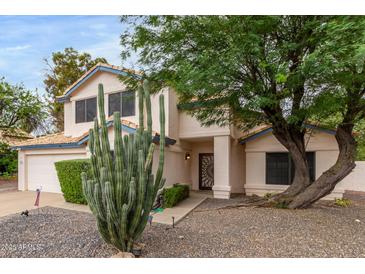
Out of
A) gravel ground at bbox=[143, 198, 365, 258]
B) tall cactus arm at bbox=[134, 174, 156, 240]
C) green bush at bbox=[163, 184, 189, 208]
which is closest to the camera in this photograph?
tall cactus arm at bbox=[134, 174, 156, 240]

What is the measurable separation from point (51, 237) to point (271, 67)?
6.65 metres

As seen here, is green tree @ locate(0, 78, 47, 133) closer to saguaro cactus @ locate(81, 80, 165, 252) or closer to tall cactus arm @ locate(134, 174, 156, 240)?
saguaro cactus @ locate(81, 80, 165, 252)

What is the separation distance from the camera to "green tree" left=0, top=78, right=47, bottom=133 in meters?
16.9

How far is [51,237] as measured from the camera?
17.7 ft

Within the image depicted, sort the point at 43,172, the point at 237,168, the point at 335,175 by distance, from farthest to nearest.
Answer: the point at 43,172
the point at 237,168
the point at 335,175

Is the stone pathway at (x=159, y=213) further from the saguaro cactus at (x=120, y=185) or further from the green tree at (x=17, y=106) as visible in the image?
the green tree at (x=17, y=106)

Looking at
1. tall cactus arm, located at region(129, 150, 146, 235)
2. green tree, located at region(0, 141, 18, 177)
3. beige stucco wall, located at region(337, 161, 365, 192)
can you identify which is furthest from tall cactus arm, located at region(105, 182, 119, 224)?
green tree, located at region(0, 141, 18, 177)

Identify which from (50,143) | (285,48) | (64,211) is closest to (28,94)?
(50,143)

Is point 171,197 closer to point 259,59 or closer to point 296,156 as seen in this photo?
point 296,156

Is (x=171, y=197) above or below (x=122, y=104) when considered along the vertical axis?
below

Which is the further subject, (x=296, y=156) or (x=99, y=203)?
(x=296, y=156)

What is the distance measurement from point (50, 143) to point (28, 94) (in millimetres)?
7792

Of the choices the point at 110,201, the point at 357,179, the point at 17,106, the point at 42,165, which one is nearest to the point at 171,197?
the point at 110,201

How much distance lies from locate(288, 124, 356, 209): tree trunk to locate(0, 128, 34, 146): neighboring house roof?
19913mm
